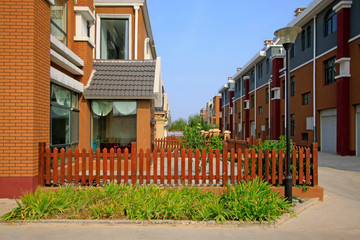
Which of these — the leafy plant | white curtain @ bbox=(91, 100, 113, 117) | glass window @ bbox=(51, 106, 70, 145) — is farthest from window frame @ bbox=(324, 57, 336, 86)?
glass window @ bbox=(51, 106, 70, 145)

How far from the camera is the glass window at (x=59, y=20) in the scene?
849 centimetres

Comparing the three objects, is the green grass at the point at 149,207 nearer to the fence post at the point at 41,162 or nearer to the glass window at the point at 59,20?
the fence post at the point at 41,162

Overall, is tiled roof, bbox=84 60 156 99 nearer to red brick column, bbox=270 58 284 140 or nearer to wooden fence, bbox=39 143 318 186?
wooden fence, bbox=39 143 318 186

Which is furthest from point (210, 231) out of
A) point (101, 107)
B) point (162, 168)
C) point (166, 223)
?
point (101, 107)

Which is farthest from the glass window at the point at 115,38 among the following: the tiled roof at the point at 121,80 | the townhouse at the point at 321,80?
the townhouse at the point at 321,80

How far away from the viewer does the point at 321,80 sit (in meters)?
20.6

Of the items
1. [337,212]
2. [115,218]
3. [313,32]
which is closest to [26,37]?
[115,218]

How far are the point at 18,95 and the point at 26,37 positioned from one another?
1.35 m

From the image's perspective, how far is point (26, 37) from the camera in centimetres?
655

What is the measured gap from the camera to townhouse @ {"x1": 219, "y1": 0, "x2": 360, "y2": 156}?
56.3 feet

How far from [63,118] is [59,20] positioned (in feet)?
10.1

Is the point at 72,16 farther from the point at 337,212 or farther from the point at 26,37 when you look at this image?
the point at 337,212

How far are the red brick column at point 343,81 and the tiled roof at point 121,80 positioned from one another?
1253cm

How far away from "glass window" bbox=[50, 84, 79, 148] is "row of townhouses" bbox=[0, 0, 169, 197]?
0.03 meters
